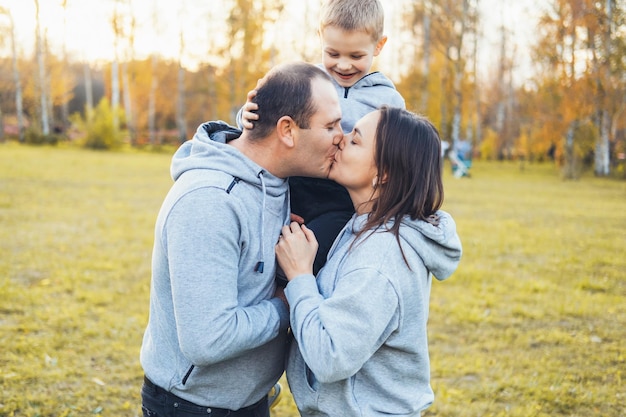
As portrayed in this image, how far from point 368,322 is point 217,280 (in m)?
0.49

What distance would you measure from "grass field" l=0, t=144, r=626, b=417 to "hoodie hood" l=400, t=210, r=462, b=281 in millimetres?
2610

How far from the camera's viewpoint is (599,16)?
78.0ft

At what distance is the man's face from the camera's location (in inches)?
84.5

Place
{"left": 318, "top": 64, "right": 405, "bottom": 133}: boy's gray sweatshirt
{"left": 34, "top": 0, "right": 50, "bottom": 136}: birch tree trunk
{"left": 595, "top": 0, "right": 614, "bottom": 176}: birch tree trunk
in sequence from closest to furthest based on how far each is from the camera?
{"left": 318, "top": 64, "right": 405, "bottom": 133}: boy's gray sweatshirt → {"left": 595, "top": 0, "right": 614, "bottom": 176}: birch tree trunk → {"left": 34, "top": 0, "right": 50, "bottom": 136}: birch tree trunk

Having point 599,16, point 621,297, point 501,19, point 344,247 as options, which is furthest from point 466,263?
point 501,19

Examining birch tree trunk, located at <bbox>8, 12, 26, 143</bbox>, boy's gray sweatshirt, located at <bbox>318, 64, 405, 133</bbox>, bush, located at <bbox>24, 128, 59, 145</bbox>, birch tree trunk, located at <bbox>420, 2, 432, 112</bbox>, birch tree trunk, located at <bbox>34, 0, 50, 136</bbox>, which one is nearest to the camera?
boy's gray sweatshirt, located at <bbox>318, 64, 405, 133</bbox>

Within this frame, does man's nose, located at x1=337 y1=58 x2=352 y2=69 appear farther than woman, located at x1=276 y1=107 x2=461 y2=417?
Yes

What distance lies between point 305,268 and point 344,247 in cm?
16

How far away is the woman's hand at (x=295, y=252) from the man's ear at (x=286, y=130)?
0.32 m

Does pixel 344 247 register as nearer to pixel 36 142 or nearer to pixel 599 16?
pixel 599 16

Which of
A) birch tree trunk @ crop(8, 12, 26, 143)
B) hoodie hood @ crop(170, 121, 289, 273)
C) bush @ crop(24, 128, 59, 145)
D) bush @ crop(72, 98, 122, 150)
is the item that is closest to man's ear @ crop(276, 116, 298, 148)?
hoodie hood @ crop(170, 121, 289, 273)

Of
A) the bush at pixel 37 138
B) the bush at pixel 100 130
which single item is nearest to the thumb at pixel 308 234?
the bush at pixel 100 130

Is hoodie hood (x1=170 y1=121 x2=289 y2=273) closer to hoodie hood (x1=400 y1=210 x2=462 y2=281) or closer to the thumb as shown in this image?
the thumb

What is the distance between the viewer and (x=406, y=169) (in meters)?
2.10
